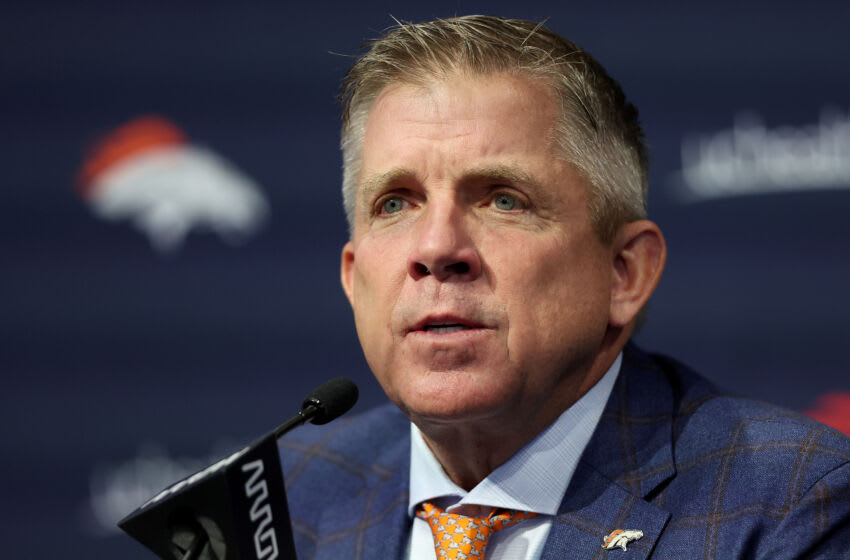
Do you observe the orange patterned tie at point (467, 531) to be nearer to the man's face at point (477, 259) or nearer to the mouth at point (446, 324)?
the man's face at point (477, 259)

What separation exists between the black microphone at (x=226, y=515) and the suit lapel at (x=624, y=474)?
638 millimetres

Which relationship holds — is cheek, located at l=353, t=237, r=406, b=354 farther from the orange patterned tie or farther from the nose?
the orange patterned tie

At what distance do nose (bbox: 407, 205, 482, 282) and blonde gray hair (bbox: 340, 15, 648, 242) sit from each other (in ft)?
0.97

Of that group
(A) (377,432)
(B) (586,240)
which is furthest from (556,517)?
(A) (377,432)

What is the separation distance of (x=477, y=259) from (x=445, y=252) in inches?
2.8

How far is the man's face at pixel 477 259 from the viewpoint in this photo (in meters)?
1.85

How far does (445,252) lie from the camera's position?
183cm

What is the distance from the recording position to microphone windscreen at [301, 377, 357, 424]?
5.46ft

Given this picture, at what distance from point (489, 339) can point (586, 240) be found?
0.33 meters

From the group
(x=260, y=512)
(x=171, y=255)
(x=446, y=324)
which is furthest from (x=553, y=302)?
(x=171, y=255)

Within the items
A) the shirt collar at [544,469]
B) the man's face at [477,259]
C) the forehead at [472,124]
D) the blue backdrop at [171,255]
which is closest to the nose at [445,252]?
the man's face at [477,259]

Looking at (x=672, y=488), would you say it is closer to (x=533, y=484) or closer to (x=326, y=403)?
(x=533, y=484)

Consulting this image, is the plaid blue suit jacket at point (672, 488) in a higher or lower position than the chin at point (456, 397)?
lower

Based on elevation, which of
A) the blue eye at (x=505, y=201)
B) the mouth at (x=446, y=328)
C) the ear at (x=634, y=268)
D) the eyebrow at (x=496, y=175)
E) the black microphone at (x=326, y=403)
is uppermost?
the eyebrow at (x=496, y=175)
